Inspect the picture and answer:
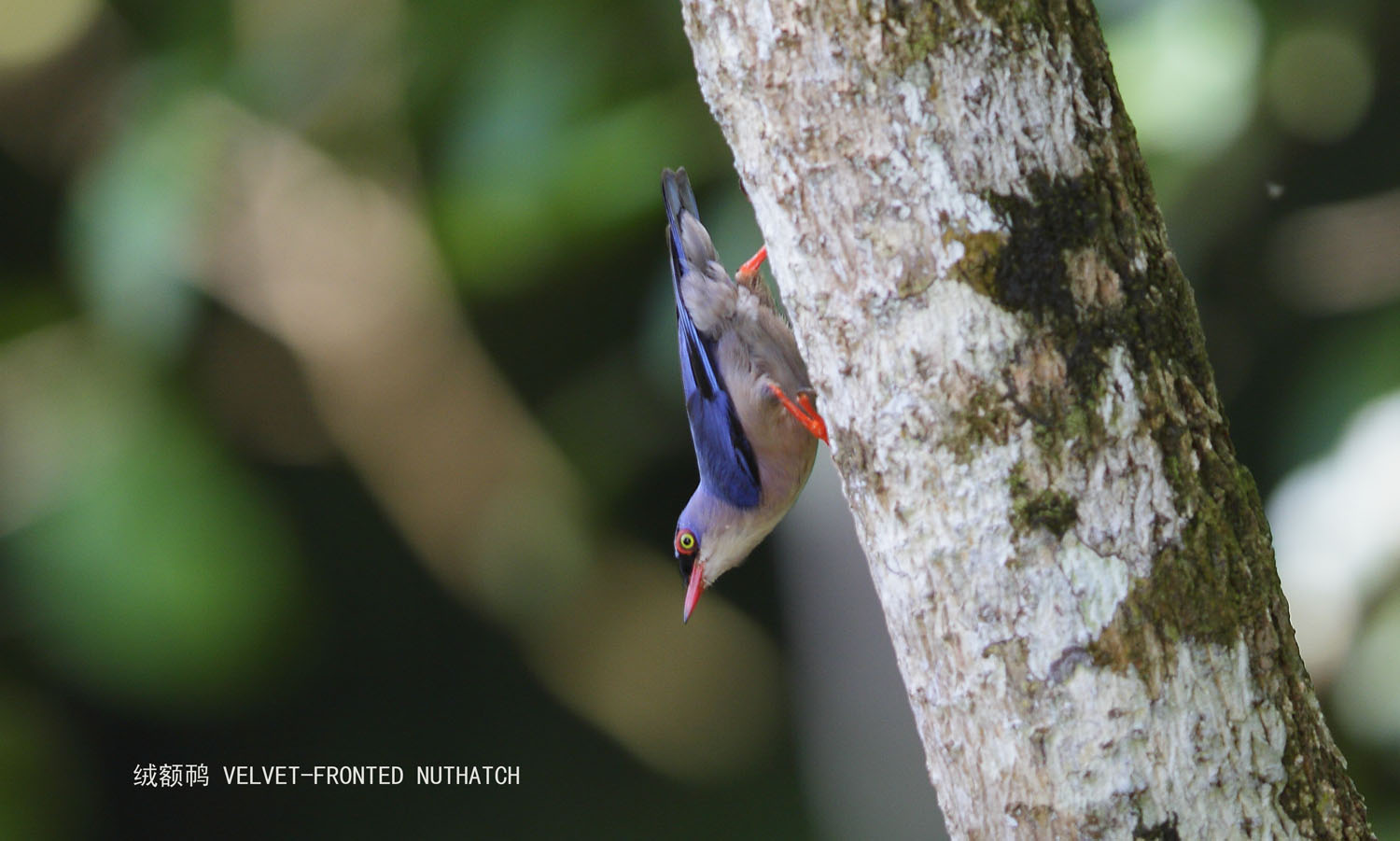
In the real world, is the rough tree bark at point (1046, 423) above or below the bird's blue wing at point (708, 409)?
below

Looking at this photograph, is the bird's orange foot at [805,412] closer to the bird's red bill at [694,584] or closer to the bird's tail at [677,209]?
the bird's tail at [677,209]

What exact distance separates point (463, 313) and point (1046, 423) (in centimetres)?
387

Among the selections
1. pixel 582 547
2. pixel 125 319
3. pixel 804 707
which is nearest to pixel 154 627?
pixel 125 319

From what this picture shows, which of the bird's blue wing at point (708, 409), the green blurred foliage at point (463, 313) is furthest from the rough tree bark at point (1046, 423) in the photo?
the green blurred foliage at point (463, 313)

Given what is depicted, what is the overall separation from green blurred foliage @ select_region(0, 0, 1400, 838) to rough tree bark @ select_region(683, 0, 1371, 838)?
2242mm

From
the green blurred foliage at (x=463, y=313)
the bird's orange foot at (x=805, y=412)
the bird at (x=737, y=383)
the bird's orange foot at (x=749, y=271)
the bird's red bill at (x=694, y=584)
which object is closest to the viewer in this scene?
the bird's orange foot at (x=805, y=412)

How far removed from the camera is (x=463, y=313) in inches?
200

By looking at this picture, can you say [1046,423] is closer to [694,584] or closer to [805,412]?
[805,412]

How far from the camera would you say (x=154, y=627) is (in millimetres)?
4574

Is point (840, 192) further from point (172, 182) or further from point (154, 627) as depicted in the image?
point (154, 627)

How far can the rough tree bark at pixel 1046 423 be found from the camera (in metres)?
1.54

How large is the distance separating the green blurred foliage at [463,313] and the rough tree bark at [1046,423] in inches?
88.3

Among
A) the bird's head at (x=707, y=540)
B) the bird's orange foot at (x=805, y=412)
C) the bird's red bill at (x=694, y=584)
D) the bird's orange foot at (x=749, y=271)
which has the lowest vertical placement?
the bird's red bill at (x=694, y=584)

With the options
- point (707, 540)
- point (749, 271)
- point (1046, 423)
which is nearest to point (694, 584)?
point (707, 540)
